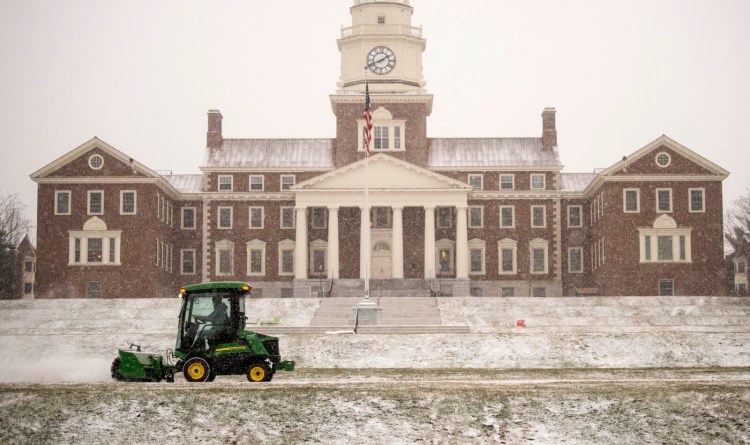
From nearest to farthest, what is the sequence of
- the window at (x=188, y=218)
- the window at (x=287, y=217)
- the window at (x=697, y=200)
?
the window at (x=697, y=200), the window at (x=287, y=217), the window at (x=188, y=218)

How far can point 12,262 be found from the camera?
8831 cm

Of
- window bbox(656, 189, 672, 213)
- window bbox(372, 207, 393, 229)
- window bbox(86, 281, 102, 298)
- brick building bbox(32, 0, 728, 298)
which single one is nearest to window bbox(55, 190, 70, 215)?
brick building bbox(32, 0, 728, 298)

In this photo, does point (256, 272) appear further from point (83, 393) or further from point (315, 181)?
point (83, 393)

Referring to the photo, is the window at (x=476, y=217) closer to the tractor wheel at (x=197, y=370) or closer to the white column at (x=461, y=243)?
the white column at (x=461, y=243)

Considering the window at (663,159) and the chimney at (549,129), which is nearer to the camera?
the window at (663,159)

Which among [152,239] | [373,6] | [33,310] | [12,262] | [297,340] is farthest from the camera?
[12,262]

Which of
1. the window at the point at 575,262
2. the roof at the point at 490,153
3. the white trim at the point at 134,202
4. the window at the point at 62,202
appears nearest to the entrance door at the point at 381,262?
the roof at the point at 490,153

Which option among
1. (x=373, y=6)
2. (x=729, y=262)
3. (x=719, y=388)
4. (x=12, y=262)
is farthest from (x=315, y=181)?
(x=729, y=262)

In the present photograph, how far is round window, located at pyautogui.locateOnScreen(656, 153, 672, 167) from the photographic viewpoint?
6125cm

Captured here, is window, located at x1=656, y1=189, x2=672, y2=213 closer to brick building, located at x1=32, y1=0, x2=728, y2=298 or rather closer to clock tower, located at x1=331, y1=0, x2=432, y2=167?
brick building, located at x1=32, y1=0, x2=728, y2=298

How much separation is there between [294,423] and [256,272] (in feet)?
159

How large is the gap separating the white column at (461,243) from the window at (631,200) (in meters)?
9.00

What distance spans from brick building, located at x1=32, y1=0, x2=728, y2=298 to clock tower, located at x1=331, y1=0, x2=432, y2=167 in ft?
0.29

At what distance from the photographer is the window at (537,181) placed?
6850 centimetres
